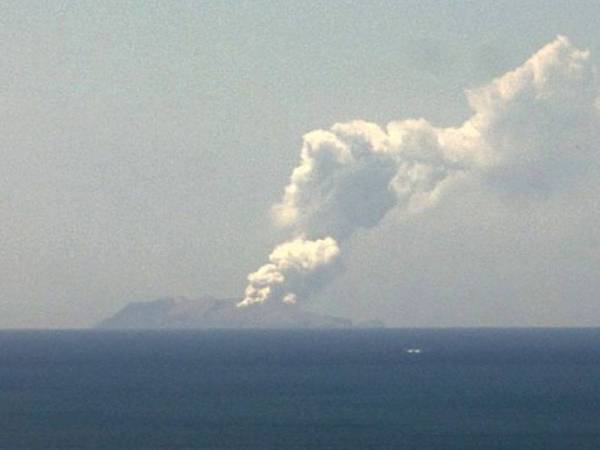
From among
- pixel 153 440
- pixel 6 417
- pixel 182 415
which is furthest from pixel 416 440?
pixel 6 417

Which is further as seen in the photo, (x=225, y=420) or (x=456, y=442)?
(x=225, y=420)

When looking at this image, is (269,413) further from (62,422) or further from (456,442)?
(456,442)

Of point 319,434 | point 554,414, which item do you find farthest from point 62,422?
point 554,414

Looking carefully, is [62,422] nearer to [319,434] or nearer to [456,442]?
[319,434]

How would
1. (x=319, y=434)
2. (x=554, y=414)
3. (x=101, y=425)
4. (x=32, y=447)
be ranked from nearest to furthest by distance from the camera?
Result: (x=32, y=447) → (x=319, y=434) → (x=101, y=425) → (x=554, y=414)

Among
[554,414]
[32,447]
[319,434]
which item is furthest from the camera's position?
[554,414]

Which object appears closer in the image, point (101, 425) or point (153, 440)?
point (153, 440)

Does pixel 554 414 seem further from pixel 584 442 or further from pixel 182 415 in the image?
pixel 182 415

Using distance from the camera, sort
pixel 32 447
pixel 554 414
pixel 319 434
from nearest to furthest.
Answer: pixel 32 447 → pixel 319 434 → pixel 554 414

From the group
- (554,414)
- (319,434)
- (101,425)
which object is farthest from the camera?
(554,414)
